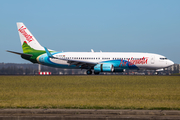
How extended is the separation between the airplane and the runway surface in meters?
38.2

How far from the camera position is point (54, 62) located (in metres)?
56.6

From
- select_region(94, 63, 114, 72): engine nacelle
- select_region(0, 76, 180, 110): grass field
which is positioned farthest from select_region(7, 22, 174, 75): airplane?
select_region(0, 76, 180, 110): grass field

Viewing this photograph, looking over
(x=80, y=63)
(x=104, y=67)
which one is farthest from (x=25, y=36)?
(x=104, y=67)

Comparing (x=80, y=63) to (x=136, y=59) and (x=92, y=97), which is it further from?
(x=92, y=97)

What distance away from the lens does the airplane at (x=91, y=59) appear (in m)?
52.8

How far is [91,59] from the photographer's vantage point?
5550 cm

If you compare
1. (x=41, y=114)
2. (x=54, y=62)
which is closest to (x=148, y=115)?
(x=41, y=114)

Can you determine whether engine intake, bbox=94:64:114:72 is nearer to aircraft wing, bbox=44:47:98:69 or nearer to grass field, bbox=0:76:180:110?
aircraft wing, bbox=44:47:98:69

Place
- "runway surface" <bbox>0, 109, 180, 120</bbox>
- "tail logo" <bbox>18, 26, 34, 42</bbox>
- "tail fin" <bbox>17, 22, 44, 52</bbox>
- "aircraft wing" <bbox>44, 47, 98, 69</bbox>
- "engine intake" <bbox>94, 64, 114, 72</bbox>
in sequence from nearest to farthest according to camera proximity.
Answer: "runway surface" <bbox>0, 109, 180, 120</bbox> < "engine intake" <bbox>94, 64, 114, 72</bbox> < "aircraft wing" <bbox>44, 47, 98, 69</bbox> < "tail fin" <bbox>17, 22, 44, 52</bbox> < "tail logo" <bbox>18, 26, 34, 42</bbox>

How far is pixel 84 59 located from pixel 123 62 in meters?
7.55

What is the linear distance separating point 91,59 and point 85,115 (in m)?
42.4

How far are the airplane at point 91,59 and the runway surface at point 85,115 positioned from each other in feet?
125

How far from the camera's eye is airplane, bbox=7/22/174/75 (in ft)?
173

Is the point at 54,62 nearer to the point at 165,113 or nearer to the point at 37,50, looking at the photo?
the point at 37,50
